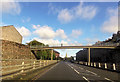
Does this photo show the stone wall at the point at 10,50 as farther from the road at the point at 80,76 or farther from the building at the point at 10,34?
the road at the point at 80,76

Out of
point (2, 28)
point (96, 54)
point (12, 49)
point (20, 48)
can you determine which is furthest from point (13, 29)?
point (96, 54)

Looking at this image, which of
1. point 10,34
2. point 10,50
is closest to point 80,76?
point 10,50

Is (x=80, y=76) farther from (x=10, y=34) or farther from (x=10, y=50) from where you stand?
(x=10, y=34)

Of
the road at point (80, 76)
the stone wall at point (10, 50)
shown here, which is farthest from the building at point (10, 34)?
the road at point (80, 76)

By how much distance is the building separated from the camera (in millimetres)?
49906

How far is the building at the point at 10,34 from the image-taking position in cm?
4991

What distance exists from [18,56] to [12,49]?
395 cm

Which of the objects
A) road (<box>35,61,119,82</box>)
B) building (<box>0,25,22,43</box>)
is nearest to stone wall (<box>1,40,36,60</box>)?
building (<box>0,25,22,43</box>)

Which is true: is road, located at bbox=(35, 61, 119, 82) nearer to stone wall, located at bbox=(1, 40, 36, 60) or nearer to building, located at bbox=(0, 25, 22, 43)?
stone wall, located at bbox=(1, 40, 36, 60)

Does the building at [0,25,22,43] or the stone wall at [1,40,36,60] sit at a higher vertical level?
the building at [0,25,22,43]

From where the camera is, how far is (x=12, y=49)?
107 ft

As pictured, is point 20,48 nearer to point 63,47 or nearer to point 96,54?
point 63,47

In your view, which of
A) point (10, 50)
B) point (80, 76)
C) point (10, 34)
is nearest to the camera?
point (80, 76)

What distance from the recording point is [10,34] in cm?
5431
